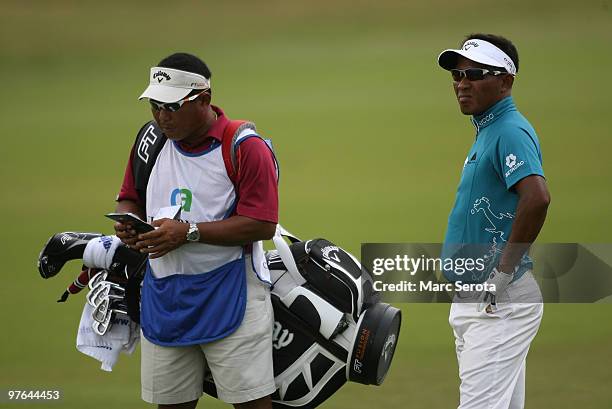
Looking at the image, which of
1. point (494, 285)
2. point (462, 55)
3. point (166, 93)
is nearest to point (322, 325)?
point (494, 285)

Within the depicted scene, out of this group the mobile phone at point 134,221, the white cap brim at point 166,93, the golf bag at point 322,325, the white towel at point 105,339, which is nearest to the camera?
the mobile phone at point 134,221

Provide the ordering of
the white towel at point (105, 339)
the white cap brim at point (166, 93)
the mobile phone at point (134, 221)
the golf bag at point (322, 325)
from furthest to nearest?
the white towel at point (105, 339) < the golf bag at point (322, 325) < the white cap brim at point (166, 93) < the mobile phone at point (134, 221)

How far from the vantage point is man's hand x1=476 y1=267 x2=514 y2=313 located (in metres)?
3.79

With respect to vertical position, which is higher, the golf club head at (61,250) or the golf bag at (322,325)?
the golf club head at (61,250)

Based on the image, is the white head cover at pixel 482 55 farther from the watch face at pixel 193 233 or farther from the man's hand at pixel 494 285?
the watch face at pixel 193 233

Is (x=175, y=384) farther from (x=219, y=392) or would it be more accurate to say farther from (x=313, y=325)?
(x=313, y=325)

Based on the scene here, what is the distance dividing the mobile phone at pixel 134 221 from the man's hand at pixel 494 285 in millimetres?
1167

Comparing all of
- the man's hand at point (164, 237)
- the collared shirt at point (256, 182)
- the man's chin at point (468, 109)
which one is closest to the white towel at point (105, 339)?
the man's hand at point (164, 237)

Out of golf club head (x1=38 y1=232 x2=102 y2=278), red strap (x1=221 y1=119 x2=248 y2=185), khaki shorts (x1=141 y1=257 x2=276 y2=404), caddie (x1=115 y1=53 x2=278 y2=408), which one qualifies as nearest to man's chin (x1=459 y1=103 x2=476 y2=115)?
caddie (x1=115 y1=53 x2=278 y2=408)

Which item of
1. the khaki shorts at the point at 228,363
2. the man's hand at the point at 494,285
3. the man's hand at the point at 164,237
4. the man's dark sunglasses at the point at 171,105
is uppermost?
the man's dark sunglasses at the point at 171,105

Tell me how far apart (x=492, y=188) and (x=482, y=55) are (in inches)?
19.4

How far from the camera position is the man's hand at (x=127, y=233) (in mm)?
3781

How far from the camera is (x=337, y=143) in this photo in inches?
384

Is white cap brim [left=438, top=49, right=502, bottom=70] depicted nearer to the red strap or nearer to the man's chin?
the man's chin
